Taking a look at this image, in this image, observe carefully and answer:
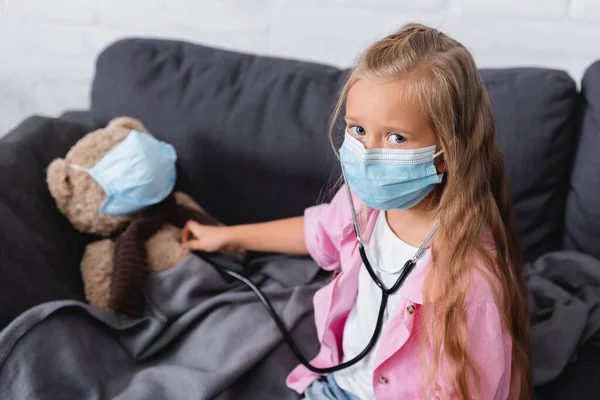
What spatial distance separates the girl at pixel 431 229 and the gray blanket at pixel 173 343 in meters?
0.17

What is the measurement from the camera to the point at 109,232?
1.22 m

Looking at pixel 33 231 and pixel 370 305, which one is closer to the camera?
pixel 370 305

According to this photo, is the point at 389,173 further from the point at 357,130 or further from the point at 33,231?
the point at 33,231

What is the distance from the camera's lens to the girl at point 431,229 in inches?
31.4

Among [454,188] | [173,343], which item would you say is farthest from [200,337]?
[454,188]

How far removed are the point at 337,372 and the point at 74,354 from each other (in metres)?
0.43

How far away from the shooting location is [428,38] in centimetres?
82

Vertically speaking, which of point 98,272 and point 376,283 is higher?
point 376,283

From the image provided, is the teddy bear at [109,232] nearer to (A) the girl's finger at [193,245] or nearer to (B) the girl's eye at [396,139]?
(A) the girl's finger at [193,245]

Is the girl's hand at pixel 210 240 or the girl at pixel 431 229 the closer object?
the girl at pixel 431 229

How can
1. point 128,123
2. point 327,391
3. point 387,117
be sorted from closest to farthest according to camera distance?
1. point 387,117
2. point 327,391
3. point 128,123

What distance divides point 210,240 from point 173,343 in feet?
0.66

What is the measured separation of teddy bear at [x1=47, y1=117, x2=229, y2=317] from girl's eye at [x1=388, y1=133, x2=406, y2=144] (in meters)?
0.54

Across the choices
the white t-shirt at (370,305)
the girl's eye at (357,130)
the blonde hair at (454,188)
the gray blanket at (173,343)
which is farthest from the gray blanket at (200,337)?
the girl's eye at (357,130)
